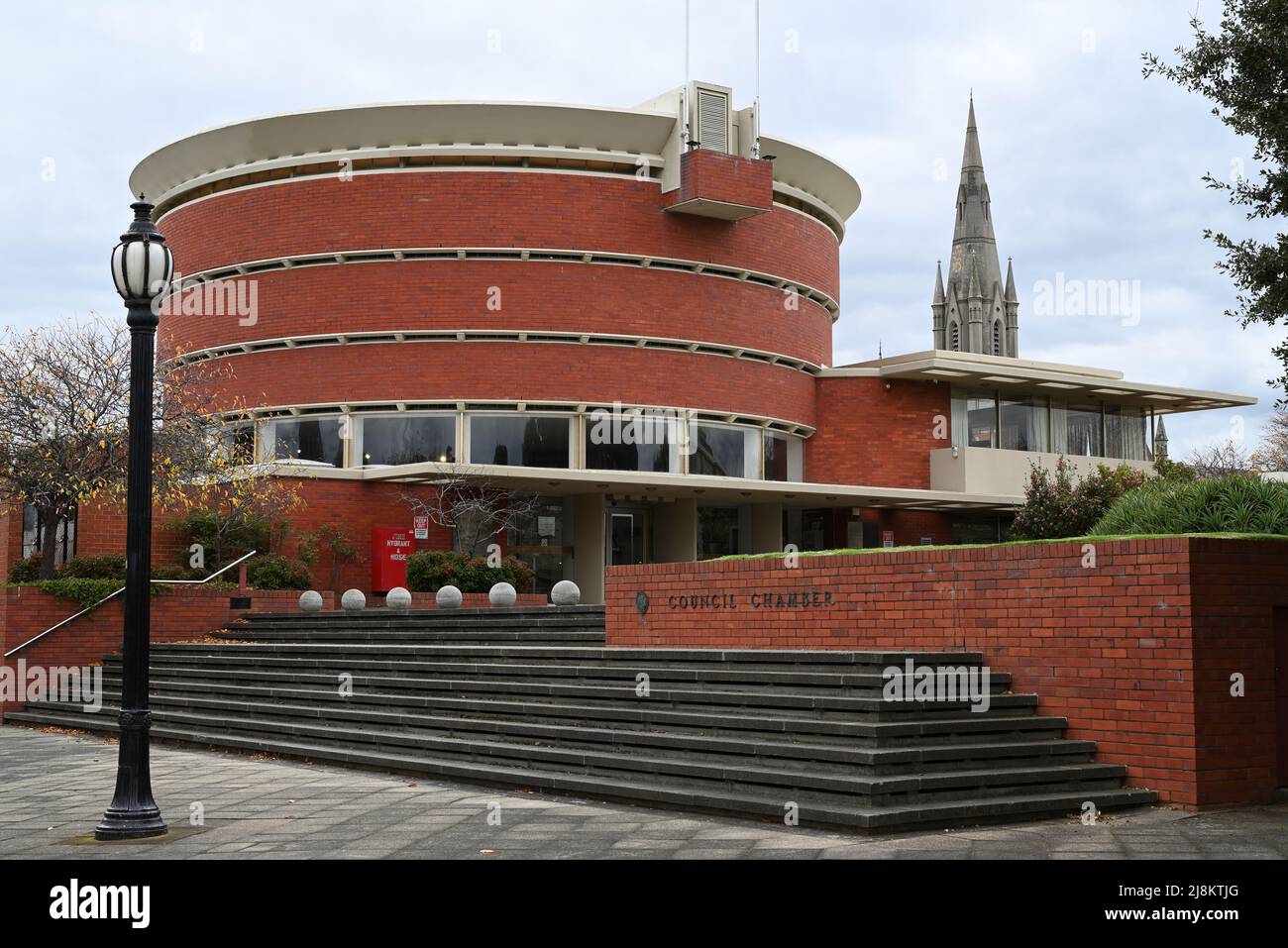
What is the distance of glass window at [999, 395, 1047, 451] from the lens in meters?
35.5

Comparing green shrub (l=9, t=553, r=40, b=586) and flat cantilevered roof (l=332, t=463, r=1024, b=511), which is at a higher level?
flat cantilevered roof (l=332, t=463, r=1024, b=511)

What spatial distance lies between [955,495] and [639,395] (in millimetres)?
8092

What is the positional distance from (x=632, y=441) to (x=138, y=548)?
69.2ft

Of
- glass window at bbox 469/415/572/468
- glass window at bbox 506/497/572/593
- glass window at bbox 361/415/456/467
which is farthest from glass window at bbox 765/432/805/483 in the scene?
glass window at bbox 361/415/456/467

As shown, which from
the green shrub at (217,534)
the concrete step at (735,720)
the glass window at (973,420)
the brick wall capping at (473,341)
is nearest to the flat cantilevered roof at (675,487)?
the green shrub at (217,534)

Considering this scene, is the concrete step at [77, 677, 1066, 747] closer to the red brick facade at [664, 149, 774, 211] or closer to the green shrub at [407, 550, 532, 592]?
the green shrub at [407, 550, 532, 592]

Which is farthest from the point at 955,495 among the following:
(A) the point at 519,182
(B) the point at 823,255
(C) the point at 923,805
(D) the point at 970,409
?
(C) the point at 923,805

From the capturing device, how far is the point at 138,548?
10.2 meters

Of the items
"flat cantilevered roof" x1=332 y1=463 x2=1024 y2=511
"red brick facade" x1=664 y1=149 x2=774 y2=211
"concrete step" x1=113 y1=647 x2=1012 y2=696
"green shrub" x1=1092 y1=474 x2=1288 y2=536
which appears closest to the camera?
"concrete step" x1=113 y1=647 x2=1012 y2=696

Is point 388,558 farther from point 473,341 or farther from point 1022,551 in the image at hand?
point 1022,551

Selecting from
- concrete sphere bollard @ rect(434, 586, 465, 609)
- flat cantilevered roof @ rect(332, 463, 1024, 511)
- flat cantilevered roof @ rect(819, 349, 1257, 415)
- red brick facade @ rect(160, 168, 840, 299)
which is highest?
red brick facade @ rect(160, 168, 840, 299)

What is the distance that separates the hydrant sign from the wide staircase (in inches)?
288

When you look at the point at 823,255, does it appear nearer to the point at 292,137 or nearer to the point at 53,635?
the point at 292,137
